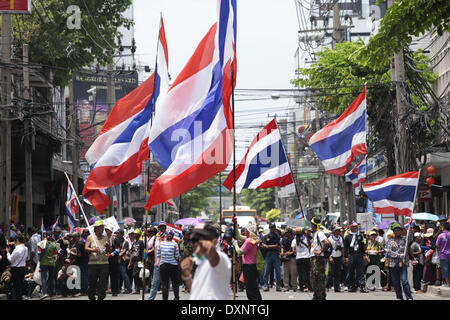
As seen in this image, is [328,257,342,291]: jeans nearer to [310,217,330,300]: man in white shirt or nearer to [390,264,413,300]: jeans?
[390,264,413,300]: jeans

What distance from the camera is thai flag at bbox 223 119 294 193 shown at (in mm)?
20250

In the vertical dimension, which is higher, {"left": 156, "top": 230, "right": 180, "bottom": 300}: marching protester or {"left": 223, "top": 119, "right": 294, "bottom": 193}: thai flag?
{"left": 223, "top": 119, "right": 294, "bottom": 193}: thai flag

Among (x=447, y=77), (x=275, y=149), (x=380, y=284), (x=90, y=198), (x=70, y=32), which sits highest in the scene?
(x=70, y=32)

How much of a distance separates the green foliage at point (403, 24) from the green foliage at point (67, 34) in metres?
17.6

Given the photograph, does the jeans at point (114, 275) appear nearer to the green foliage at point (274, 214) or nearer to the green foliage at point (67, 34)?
the green foliage at point (67, 34)

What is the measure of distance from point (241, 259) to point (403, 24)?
6930mm

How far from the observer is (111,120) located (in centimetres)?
1653

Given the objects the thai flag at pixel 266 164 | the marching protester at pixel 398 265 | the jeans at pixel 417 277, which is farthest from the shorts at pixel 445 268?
the thai flag at pixel 266 164

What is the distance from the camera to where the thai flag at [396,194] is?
746 inches

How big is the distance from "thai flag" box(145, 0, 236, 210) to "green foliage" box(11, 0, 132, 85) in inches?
735

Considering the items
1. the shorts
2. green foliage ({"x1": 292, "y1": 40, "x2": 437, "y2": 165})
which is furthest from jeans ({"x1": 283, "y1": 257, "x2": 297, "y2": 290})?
green foliage ({"x1": 292, "y1": 40, "x2": 437, "y2": 165})

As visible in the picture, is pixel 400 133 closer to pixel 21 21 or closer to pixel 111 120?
pixel 111 120
